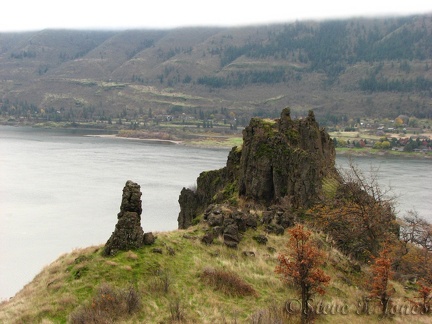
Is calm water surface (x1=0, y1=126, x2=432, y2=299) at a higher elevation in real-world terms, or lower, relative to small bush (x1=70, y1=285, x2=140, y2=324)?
lower

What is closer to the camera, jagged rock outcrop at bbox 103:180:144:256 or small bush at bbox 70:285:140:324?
small bush at bbox 70:285:140:324

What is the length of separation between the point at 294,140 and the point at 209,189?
31.8 feet

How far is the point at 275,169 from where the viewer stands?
3353 centimetres

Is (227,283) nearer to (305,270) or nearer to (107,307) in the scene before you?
(305,270)

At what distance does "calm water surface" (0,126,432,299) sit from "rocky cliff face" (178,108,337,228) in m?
15.0

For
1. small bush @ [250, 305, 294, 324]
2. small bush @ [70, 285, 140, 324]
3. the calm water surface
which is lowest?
the calm water surface

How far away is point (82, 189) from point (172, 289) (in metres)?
78.9

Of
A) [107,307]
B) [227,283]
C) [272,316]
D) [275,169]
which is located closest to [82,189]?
[275,169]

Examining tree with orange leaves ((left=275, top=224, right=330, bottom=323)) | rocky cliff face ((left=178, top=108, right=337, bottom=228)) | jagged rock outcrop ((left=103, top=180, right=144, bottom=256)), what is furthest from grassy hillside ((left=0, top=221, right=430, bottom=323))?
rocky cliff face ((left=178, top=108, right=337, bottom=228))

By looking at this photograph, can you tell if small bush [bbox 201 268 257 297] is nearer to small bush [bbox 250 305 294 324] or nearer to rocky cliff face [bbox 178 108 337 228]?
small bush [bbox 250 305 294 324]

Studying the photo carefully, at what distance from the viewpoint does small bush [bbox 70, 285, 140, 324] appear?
14.5 m

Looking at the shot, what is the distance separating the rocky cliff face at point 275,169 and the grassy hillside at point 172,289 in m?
10.9

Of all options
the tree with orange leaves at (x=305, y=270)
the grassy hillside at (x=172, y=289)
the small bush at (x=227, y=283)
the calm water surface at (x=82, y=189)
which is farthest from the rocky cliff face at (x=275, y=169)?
the calm water surface at (x=82, y=189)

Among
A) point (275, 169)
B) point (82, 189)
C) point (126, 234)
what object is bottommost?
point (82, 189)
